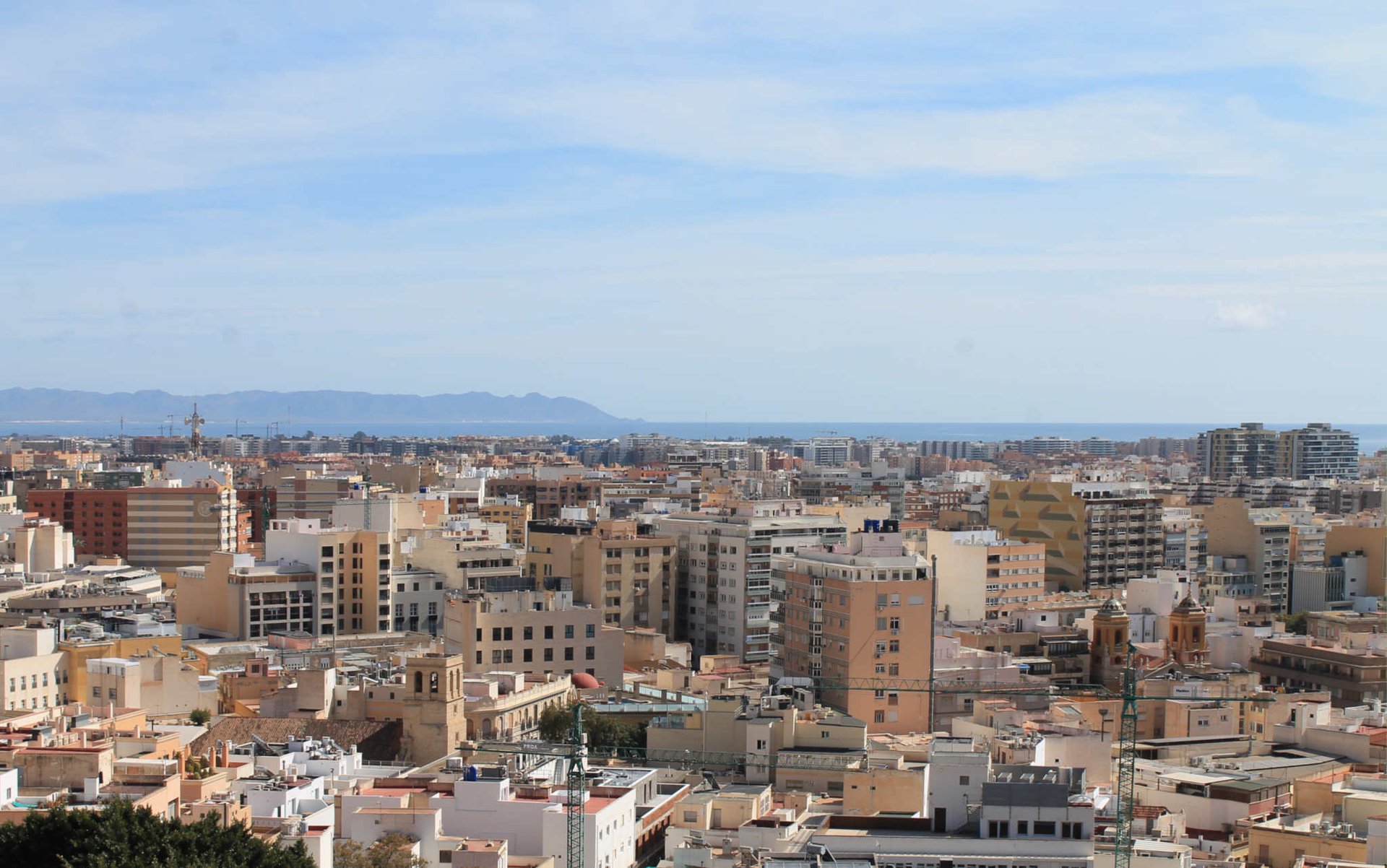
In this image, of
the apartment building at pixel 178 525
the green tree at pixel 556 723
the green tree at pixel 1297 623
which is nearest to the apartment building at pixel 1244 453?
the green tree at pixel 1297 623

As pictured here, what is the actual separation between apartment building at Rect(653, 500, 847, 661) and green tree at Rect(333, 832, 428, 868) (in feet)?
67.8

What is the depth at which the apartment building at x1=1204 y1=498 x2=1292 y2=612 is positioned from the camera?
52.8 metres

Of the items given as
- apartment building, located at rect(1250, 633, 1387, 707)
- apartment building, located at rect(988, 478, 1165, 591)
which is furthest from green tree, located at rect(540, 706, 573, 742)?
apartment building, located at rect(988, 478, 1165, 591)

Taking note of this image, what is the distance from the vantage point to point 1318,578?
50.6m

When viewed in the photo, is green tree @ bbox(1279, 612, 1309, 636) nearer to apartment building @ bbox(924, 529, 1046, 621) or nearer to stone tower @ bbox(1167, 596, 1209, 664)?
apartment building @ bbox(924, 529, 1046, 621)

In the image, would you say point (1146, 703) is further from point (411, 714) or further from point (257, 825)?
point (257, 825)

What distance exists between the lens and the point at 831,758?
22.8 meters

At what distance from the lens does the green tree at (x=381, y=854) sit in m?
16.0

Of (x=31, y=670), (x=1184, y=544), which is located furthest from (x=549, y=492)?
(x=31, y=670)

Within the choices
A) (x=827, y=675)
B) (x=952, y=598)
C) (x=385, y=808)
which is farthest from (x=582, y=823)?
(x=952, y=598)

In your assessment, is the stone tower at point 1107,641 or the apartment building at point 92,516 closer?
the stone tower at point 1107,641

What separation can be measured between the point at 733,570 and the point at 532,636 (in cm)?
941

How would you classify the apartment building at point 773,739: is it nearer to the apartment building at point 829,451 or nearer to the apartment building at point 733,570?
the apartment building at point 733,570

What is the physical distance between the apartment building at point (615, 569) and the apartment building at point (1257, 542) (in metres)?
20.4
